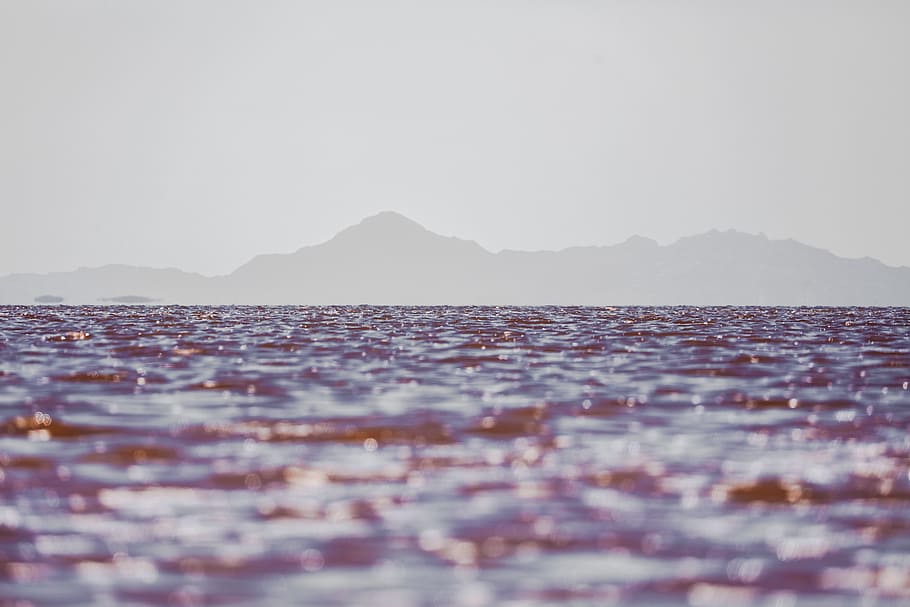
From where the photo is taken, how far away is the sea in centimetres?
926

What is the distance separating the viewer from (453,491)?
1271 centimetres

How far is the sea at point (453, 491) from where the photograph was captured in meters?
9.26

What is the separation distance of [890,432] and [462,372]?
12532mm

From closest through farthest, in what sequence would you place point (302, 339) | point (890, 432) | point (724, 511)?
point (724, 511) → point (890, 432) → point (302, 339)

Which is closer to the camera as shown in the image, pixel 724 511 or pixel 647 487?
pixel 724 511

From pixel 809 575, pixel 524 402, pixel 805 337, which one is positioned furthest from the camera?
pixel 805 337

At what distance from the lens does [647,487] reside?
42.5 ft

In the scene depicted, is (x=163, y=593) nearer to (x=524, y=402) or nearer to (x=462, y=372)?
A: (x=524, y=402)

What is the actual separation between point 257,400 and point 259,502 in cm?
973

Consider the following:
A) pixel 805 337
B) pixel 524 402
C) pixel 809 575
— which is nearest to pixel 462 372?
pixel 524 402

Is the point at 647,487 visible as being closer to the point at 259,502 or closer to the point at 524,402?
the point at 259,502

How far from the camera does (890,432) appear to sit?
58.9 ft

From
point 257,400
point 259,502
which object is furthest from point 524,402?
point 259,502

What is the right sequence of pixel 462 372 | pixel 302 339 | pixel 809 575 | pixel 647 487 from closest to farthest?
1. pixel 809 575
2. pixel 647 487
3. pixel 462 372
4. pixel 302 339
